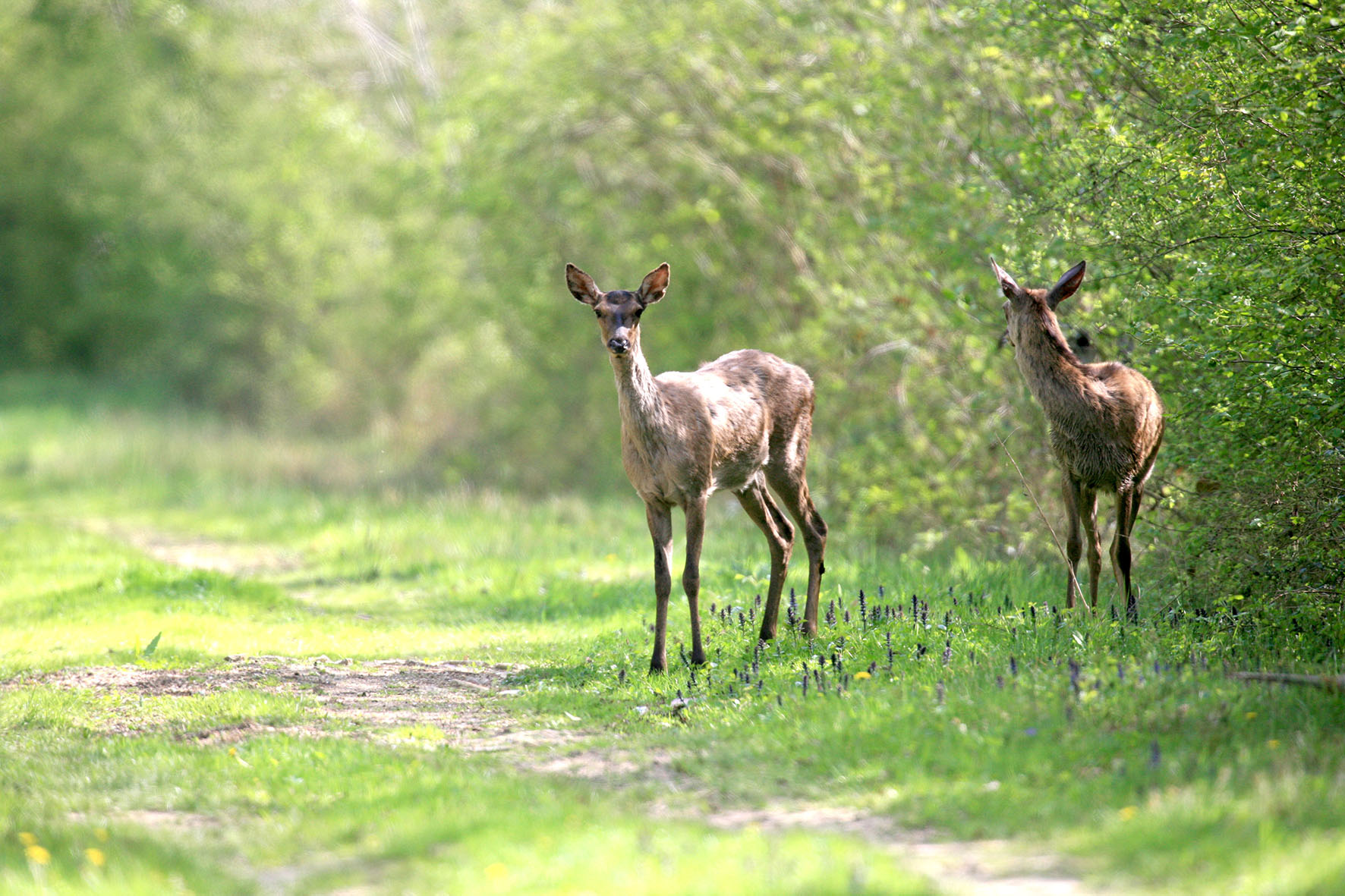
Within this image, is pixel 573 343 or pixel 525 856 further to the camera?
pixel 573 343

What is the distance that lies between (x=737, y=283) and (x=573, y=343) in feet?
12.2

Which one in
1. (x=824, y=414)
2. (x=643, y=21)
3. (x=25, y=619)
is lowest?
(x=25, y=619)

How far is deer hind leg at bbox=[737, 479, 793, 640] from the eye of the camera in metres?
8.97

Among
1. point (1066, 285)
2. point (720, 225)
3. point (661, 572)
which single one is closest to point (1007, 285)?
point (1066, 285)

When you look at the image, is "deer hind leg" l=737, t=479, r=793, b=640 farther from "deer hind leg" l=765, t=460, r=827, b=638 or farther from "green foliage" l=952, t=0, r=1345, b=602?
"green foliage" l=952, t=0, r=1345, b=602

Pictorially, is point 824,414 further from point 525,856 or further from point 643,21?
point 525,856

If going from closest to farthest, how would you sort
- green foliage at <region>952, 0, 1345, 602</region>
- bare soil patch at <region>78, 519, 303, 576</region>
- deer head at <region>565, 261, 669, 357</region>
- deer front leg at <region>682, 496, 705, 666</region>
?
1. green foliage at <region>952, 0, 1345, 602</region>
2. deer head at <region>565, 261, 669, 357</region>
3. deer front leg at <region>682, 496, 705, 666</region>
4. bare soil patch at <region>78, 519, 303, 576</region>

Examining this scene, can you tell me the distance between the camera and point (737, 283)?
17859mm

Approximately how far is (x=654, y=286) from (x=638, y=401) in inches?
34.7

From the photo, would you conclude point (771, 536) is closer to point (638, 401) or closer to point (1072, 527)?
point (638, 401)

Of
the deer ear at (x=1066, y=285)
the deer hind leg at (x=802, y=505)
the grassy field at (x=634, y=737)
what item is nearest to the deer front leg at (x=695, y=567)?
the grassy field at (x=634, y=737)

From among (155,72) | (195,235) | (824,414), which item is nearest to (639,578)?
(824,414)

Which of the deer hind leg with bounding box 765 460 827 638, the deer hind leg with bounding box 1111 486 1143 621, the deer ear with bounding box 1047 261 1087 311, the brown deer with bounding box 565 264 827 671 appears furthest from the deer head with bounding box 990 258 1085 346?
the deer hind leg with bounding box 765 460 827 638

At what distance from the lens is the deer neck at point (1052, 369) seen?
877cm
